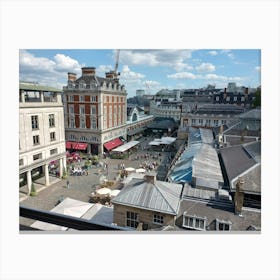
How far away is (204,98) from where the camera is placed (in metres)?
39.2

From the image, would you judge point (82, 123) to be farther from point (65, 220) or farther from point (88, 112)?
point (65, 220)

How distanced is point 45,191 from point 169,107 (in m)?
37.3

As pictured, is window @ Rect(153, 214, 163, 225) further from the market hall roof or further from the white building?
the white building

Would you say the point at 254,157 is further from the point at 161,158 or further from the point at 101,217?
the point at 161,158

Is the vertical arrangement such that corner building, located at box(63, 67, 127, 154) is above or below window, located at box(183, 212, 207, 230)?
above

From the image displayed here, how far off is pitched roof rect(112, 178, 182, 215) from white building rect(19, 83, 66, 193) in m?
8.01

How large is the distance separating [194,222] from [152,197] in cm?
161

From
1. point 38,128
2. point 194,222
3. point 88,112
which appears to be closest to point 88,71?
point 88,112

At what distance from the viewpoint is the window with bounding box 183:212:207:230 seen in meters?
6.39

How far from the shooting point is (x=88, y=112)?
75.9ft

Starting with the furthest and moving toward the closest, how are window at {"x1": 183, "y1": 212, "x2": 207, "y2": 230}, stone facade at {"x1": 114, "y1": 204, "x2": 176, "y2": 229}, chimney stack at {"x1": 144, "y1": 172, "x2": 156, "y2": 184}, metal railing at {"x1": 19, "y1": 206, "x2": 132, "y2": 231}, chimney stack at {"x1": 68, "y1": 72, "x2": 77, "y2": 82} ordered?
chimney stack at {"x1": 68, "y1": 72, "x2": 77, "y2": 82} < chimney stack at {"x1": 144, "y1": 172, "x2": 156, "y2": 184} < stone facade at {"x1": 114, "y1": 204, "x2": 176, "y2": 229} < window at {"x1": 183, "y1": 212, "x2": 207, "y2": 230} < metal railing at {"x1": 19, "y1": 206, "x2": 132, "y2": 231}

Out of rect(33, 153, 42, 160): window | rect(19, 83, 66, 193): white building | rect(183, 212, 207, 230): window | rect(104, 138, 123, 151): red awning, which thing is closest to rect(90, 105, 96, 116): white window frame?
rect(104, 138, 123, 151): red awning
